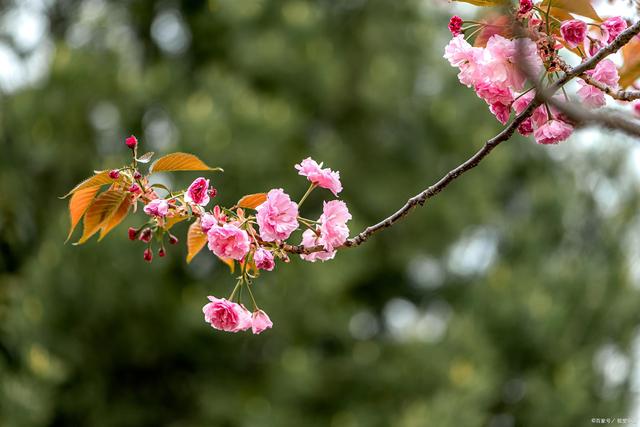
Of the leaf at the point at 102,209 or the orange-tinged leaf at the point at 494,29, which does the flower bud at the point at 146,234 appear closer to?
the leaf at the point at 102,209

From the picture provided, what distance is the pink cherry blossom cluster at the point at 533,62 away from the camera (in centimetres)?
71

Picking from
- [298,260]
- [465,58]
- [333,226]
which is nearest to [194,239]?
[333,226]

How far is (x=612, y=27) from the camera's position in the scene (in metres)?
0.77

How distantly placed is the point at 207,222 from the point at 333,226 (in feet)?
0.36

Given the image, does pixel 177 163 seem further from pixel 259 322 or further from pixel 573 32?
pixel 573 32

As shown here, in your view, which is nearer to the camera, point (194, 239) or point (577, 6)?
point (577, 6)

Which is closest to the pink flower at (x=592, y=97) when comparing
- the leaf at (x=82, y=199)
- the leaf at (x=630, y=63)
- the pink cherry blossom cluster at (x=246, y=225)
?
the leaf at (x=630, y=63)

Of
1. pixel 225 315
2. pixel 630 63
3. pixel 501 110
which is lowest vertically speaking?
pixel 225 315

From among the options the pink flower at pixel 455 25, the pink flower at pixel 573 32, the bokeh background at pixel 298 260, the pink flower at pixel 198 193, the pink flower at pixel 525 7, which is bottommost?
the pink flower at pixel 198 193

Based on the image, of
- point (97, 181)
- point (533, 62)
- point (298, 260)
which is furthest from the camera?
point (298, 260)

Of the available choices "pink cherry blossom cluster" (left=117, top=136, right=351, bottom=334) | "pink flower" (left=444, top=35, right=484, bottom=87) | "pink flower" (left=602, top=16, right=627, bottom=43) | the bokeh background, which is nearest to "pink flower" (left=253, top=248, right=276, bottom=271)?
"pink cherry blossom cluster" (left=117, top=136, right=351, bottom=334)

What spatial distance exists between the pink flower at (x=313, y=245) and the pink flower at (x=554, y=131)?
199mm

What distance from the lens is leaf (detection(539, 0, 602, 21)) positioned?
72 cm

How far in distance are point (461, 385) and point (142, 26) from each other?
2.74m
